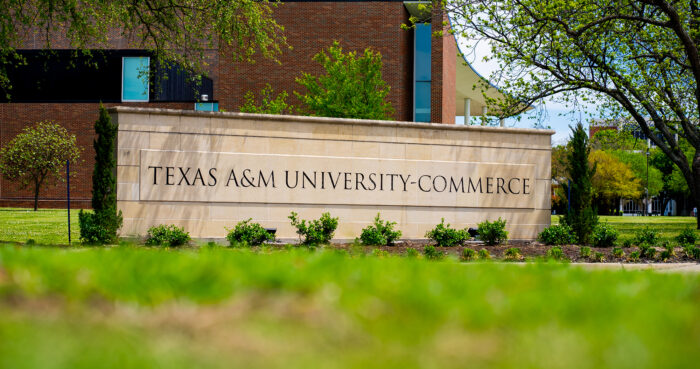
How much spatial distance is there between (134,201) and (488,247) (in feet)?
26.5

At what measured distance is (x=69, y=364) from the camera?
2480mm

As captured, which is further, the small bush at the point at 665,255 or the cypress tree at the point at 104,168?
the cypress tree at the point at 104,168

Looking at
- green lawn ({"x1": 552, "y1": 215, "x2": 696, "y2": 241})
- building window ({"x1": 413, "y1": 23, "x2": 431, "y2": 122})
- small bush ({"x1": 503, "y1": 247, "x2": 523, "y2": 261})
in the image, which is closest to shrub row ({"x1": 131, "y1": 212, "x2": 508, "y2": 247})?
small bush ({"x1": 503, "y1": 247, "x2": 523, "y2": 261})

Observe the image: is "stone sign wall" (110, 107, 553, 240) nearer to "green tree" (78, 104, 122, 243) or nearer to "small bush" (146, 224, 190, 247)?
"green tree" (78, 104, 122, 243)

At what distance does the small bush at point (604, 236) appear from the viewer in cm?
1528

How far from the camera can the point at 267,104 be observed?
31969 mm

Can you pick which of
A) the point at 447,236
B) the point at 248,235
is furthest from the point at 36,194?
the point at 447,236

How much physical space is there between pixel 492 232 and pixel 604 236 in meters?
2.61

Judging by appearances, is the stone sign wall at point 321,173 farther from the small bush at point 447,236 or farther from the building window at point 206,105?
the building window at point 206,105

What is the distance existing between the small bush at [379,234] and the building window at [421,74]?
2246 centimetres

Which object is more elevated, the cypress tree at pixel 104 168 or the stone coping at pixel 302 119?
the stone coping at pixel 302 119

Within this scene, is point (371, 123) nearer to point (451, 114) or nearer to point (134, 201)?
point (134, 201)

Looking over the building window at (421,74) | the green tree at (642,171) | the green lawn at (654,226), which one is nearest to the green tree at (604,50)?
the green lawn at (654,226)

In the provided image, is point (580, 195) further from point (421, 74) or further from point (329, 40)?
point (329, 40)
